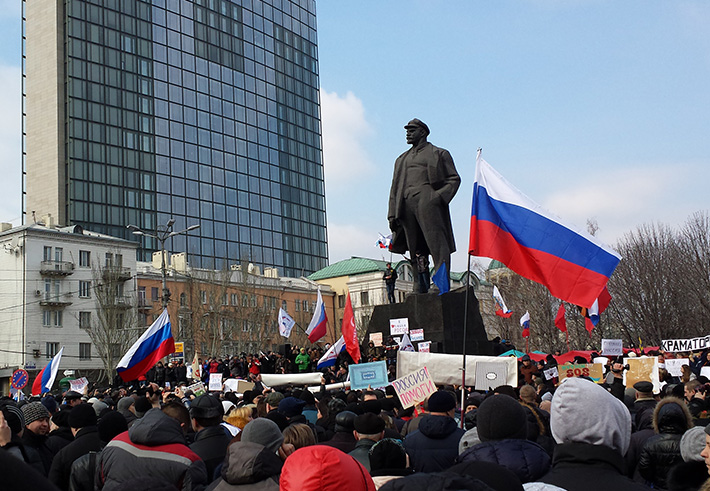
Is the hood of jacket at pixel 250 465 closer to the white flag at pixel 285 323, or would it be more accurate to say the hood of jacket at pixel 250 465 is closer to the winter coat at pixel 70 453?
the winter coat at pixel 70 453

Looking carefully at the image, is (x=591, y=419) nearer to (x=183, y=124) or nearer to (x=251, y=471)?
(x=251, y=471)

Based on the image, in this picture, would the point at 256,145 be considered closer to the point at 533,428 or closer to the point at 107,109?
the point at 107,109

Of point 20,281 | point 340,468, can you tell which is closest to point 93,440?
point 340,468

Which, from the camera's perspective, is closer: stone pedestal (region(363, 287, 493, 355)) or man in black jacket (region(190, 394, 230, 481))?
man in black jacket (region(190, 394, 230, 481))

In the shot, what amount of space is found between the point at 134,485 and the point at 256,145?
9628 centimetres

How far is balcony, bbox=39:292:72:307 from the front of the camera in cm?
6406

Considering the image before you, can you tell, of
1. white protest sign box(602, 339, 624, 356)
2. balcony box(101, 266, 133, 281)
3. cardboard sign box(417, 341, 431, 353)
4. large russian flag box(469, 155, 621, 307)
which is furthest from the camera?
balcony box(101, 266, 133, 281)

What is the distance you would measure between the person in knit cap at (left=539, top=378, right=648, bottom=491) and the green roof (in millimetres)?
88381

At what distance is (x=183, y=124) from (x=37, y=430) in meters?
87.1

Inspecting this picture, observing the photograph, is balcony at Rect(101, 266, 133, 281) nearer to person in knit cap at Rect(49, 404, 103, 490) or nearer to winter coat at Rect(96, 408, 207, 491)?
person in knit cap at Rect(49, 404, 103, 490)

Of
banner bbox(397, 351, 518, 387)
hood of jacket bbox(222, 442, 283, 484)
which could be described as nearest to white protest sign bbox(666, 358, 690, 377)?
banner bbox(397, 351, 518, 387)

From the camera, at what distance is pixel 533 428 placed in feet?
19.4

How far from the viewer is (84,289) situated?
66.5m

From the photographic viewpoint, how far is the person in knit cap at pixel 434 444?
5926mm
